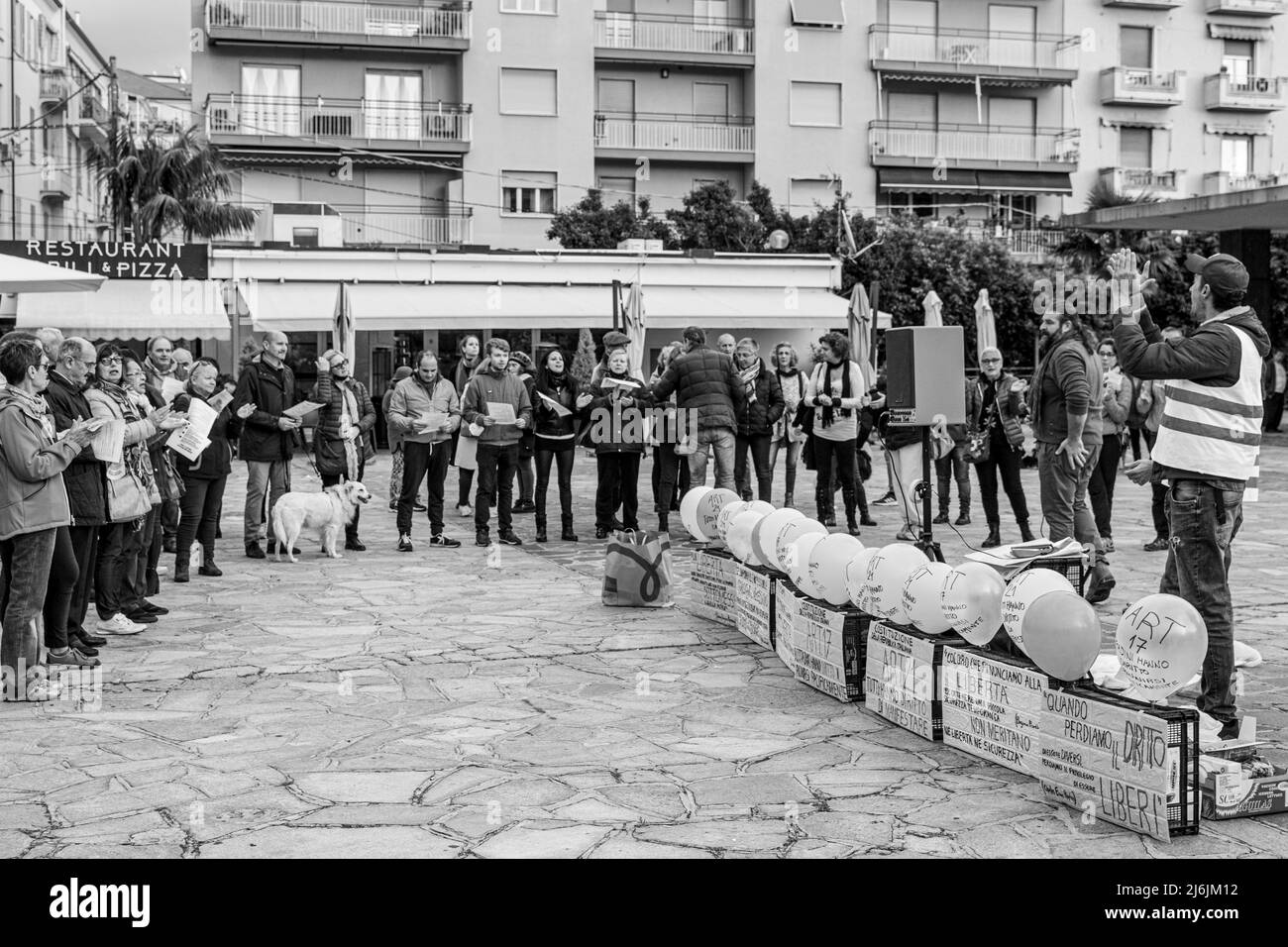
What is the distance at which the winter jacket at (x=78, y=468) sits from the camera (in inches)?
302

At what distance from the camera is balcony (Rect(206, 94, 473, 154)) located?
37719 millimetres

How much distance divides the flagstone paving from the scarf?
4031 millimetres

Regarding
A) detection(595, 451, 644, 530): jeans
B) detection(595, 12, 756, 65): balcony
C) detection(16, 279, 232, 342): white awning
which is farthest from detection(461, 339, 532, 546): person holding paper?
detection(595, 12, 756, 65): balcony

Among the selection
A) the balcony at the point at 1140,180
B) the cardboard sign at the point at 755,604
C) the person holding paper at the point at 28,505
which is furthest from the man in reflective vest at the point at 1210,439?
the balcony at the point at 1140,180

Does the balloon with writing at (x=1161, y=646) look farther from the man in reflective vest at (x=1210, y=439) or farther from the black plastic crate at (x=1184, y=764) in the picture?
the man in reflective vest at (x=1210, y=439)

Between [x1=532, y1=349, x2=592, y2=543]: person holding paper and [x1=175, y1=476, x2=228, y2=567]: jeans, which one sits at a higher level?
[x1=532, y1=349, x2=592, y2=543]: person holding paper

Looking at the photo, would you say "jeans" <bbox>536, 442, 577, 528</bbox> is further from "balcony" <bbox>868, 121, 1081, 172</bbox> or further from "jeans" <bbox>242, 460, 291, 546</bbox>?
"balcony" <bbox>868, 121, 1081, 172</bbox>

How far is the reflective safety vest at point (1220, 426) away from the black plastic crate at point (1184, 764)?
142 centimetres

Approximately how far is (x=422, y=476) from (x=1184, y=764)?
30.3 ft

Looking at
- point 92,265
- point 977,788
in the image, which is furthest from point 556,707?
point 92,265

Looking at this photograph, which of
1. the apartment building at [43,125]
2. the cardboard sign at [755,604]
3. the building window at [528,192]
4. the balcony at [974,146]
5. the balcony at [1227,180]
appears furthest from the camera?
the balcony at [1227,180]

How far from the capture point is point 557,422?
14.1 meters

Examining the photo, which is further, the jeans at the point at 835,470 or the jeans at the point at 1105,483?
the jeans at the point at 835,470
